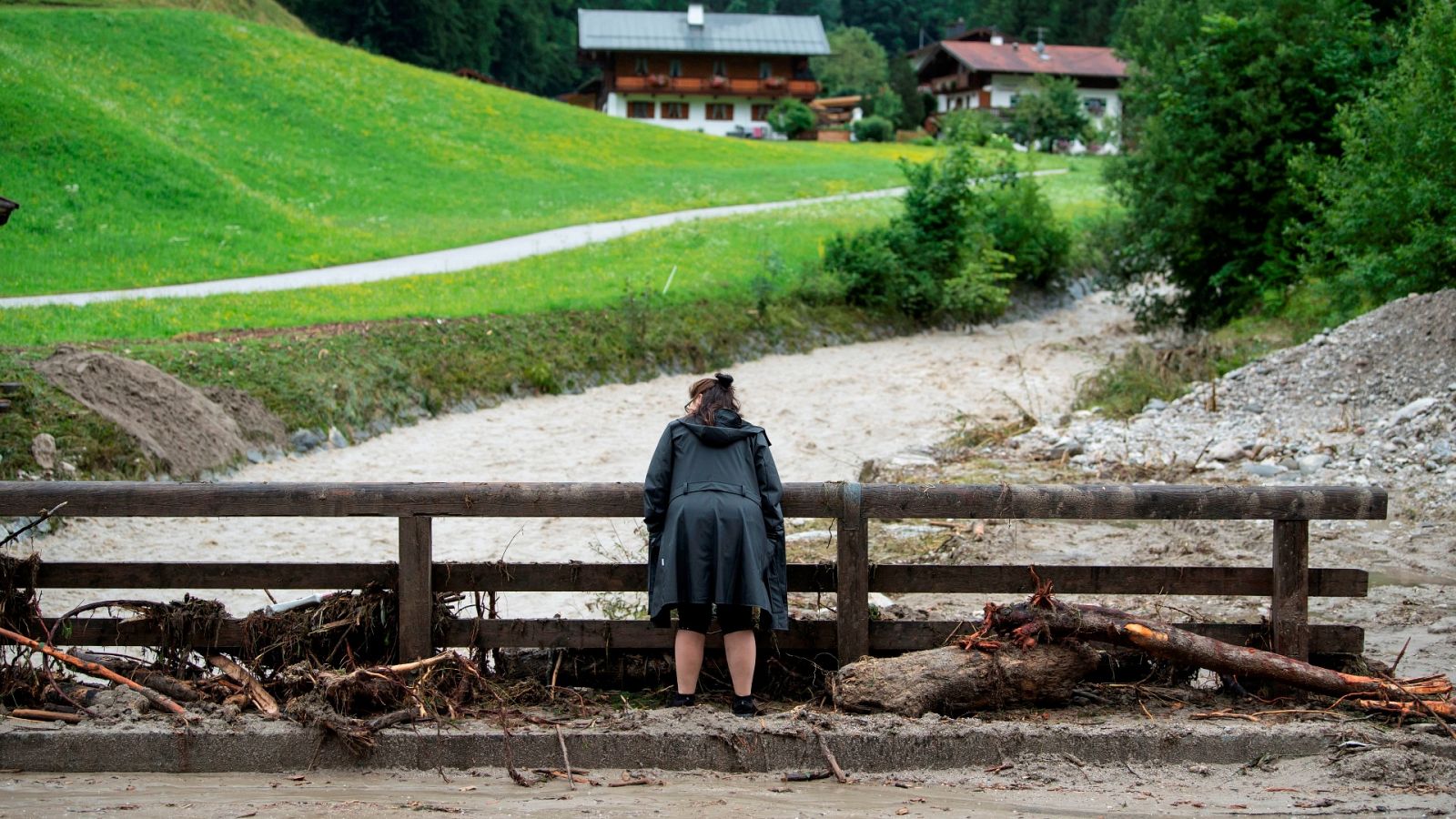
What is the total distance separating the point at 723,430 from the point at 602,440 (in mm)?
11667

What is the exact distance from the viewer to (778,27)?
88062mm

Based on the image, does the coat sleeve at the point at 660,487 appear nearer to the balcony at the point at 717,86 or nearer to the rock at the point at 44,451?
the rock at the point at 44,451

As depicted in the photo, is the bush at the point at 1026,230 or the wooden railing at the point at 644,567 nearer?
the wooden railing at the point at 644,567

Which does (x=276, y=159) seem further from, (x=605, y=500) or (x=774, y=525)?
(x=774, y=525)

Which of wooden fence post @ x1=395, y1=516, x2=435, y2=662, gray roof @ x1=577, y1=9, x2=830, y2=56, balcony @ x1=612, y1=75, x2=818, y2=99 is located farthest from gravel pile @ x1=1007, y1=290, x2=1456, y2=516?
gray roof @ x1=577, y1=9, x2=830, y2=56

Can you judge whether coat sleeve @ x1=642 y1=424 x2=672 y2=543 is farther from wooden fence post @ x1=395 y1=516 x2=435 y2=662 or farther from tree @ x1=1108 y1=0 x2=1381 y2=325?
tree @ x1=1108 y1=0 x2=1381 y2=325

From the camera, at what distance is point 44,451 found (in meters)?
12.8

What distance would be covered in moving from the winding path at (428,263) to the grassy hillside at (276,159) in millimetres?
500

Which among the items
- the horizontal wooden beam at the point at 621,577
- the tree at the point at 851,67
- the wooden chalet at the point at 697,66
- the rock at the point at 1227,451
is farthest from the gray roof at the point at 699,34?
the horizontal wooden beam at the point at 621,577

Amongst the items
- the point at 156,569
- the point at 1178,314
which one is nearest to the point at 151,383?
the point at 156,569

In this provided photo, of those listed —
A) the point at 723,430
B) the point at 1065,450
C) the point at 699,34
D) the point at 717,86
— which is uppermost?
the point at 699,34

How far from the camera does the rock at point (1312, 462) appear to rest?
1364 centimetres

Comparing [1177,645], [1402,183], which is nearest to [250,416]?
[1177,645]

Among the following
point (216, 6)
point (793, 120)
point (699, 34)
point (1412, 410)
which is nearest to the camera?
point (1412, 410)
